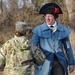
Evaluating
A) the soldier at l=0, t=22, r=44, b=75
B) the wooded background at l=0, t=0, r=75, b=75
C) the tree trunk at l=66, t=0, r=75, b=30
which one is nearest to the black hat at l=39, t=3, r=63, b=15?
the soldier at l=0, t=22, r=44, b=75

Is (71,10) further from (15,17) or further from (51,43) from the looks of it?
(51,43)

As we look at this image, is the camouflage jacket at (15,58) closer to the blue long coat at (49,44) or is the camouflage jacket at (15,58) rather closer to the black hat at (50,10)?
the blue long coat at (49,44)

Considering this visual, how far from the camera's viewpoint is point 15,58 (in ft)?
12.9

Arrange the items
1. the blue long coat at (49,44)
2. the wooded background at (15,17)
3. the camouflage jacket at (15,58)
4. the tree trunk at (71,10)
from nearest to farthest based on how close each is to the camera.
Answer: the camouflage jacket at (15,58), the blue long coat at (49,44), the tree trunk at (71,10), the wooded background at (15,17)

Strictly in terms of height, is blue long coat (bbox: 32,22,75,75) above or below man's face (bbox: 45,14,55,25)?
below

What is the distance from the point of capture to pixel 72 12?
12.2m

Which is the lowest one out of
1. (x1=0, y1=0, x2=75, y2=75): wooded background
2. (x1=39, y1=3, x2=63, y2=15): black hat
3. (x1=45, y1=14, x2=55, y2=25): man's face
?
(x1=0, y1=0, x2=75, y2=75): wooded background

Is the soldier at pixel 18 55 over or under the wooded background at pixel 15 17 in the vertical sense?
over

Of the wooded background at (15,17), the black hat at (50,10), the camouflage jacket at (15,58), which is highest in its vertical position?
the black hat at (50,10)

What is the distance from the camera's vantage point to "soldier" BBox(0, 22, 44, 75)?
3928 millimetres

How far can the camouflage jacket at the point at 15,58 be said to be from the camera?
12.9ft

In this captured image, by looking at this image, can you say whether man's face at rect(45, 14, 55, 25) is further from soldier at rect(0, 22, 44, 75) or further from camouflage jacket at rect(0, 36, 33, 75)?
camouflage jacket at rect(0, 36, 33, 75)

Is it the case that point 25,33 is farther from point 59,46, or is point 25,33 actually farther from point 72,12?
point 72,12

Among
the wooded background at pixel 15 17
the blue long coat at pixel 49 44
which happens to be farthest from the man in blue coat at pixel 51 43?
the wooded background at pixel 15 17
